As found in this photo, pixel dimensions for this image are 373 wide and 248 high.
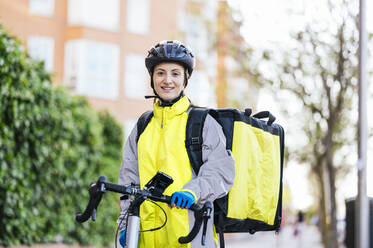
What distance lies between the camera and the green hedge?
28.2 feet

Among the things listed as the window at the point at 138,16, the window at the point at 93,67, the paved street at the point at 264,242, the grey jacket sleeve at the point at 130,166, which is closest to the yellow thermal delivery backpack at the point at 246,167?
the grey jacket sleeve at the point at 130,166

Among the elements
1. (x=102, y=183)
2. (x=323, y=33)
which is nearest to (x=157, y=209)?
(x=102, y=183)

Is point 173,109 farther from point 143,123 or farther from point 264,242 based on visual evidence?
point 264,242

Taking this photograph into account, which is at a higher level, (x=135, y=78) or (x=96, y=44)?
(x=96, y=44)

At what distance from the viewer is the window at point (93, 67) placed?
27.7 m

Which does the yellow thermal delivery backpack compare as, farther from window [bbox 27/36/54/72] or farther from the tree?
window [bbox 27/36/54/72]

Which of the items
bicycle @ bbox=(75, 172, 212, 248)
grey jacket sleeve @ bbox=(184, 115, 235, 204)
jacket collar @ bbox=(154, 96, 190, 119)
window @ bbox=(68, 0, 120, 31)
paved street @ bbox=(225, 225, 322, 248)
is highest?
window @ bbox=(68, 0, 120, 31)

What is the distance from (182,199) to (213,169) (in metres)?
0.43

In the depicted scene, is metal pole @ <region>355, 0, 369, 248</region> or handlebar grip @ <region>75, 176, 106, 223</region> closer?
handlebar grip @ <region>75, 176, 106, 223</region>

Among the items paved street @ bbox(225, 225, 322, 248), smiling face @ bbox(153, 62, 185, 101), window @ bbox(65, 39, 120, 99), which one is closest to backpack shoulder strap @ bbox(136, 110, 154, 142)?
smiling face @ bbox(153, 62, 185, 101)

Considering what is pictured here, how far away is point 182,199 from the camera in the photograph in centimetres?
353

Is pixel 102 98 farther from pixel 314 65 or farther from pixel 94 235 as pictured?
pixel 94 235

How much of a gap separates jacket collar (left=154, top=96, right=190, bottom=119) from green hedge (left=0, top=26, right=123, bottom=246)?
4.56 metres

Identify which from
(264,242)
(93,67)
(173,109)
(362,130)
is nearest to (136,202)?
(173,109)
